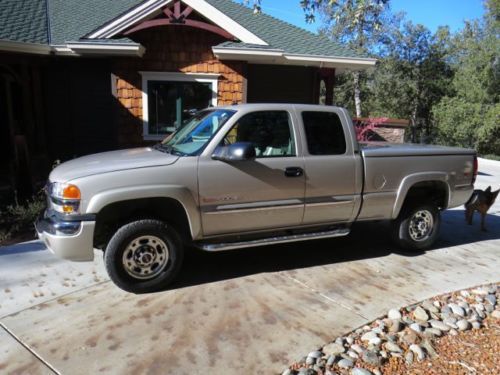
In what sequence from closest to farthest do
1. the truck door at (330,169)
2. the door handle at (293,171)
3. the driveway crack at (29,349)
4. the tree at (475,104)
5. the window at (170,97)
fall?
the driveway crack at (29,349), the door handle at (293,171), the truck door at (330,169), the window at (170,97), the tree at (475,104)

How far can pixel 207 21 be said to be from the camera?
9.74 meters

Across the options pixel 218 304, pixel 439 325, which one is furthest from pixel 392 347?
pixel 218 304

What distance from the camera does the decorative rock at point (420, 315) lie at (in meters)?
3.96

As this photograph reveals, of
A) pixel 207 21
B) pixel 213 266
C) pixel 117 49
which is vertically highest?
pixel 207 21

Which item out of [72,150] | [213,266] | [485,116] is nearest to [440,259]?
[213,266]

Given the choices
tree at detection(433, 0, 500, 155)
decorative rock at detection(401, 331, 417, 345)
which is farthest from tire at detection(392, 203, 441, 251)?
tree at detection(433, 0, 500, 155)

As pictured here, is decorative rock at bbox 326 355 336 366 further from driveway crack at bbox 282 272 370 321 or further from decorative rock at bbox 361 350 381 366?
driveway crack at bbox 282 272 370 321

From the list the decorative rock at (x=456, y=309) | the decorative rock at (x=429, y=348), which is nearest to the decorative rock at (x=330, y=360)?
the decorative rock at (x=429, y=348)

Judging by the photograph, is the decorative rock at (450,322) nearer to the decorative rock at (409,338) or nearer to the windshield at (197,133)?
the decorative rock at (409,338)

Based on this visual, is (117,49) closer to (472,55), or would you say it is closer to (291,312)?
(291,312)

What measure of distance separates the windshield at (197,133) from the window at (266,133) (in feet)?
0.62

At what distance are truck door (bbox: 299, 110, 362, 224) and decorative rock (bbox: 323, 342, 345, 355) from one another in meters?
1.73

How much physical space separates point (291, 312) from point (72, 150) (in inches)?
335

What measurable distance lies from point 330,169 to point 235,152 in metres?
1.27
